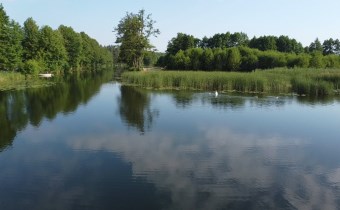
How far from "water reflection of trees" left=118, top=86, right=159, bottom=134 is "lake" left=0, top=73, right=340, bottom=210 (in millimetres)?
69

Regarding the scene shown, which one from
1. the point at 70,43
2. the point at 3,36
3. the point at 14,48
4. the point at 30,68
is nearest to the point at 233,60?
the point at 30,68

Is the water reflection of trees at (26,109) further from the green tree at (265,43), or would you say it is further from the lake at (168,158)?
the green tree at (265,43)

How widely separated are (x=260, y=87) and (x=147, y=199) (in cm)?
2900

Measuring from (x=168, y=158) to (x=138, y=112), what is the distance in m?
11.3

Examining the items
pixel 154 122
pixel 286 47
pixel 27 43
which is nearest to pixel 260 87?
pixel 154 122

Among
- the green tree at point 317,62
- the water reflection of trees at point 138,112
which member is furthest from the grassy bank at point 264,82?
the green tree at point 317,62

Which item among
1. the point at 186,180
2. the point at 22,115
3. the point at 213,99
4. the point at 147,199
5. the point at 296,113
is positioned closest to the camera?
the point at 147,199

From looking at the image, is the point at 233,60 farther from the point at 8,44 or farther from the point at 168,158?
the point at 168,158

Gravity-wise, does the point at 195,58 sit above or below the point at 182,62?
above

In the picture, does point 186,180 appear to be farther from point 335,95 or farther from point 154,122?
point 335,95

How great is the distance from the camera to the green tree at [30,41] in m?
58.8

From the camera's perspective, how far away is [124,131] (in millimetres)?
18047

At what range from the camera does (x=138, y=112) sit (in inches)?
961

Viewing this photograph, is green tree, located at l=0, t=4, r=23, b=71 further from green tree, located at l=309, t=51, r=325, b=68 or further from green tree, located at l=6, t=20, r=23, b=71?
green tree, located at l=309, t=51, r=325, b=68
